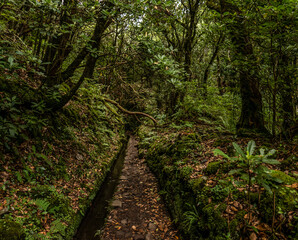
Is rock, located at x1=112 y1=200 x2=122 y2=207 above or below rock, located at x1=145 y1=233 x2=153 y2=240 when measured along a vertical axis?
below

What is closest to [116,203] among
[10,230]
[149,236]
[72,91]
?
[149,236]

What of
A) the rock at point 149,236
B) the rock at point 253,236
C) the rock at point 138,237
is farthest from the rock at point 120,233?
the rock at point 253,236

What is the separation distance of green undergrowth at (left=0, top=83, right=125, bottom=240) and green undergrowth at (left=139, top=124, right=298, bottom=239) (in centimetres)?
266

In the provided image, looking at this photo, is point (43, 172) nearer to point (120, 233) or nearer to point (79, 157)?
point (79, 157)

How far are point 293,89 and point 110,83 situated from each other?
8807 mm

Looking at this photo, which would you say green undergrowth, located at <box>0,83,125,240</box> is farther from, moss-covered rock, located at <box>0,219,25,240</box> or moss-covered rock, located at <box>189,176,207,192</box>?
moss-covered rock, located at <box>189,176,207,192</box>

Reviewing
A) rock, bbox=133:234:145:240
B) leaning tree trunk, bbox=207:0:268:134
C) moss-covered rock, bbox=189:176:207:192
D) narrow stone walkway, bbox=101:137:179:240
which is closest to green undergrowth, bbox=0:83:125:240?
narrow stone walkway, bbox=101:137:179:240

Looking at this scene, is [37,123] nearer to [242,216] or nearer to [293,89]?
[242,216]

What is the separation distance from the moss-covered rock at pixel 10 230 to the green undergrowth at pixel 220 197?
3210 millimetres

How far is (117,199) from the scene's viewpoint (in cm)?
586

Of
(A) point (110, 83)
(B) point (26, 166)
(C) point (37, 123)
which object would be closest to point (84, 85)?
(A) point (110, 83)

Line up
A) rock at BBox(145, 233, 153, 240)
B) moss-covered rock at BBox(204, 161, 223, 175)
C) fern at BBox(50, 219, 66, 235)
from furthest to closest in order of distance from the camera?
moss-covered rock at BBox(204, 161, 223, 175) < rock at BBox(145, 233, 153, 240) < fern at BBox(50, 219, 66, 235)

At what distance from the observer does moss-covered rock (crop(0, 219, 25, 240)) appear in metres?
2.77

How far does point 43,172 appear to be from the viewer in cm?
448
